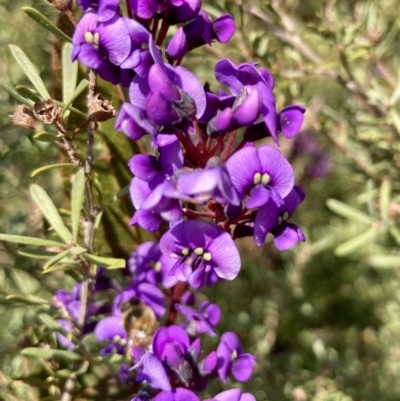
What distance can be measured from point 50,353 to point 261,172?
0.55m

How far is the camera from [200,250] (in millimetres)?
940

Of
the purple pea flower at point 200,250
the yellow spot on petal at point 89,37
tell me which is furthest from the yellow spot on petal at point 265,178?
the yellow spot on petal at point 89,37

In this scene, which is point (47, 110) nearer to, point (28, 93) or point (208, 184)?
point (28, 93)

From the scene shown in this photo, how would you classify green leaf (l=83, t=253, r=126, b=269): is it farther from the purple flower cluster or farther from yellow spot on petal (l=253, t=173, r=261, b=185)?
yellow spot on petal (l=253, t=173, r=261, b=185)

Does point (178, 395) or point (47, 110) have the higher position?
point (47, 110)

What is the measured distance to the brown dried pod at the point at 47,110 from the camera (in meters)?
0.92

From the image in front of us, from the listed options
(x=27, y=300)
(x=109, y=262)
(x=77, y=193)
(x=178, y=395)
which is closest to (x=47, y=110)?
(x=77, y=193)

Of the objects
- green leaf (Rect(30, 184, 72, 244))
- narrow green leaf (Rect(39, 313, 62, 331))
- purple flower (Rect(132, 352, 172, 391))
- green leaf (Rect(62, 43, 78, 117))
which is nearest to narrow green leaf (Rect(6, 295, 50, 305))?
narrow green leaf (Rect(39, 313, 62, 331))

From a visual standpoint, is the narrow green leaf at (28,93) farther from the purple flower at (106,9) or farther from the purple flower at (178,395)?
the purple flower at (178,395)

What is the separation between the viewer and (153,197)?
817 millimetres

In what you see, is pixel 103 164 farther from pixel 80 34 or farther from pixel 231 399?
pixel 231 399

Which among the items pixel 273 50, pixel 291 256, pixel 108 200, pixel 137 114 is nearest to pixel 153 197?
pixel 137 114

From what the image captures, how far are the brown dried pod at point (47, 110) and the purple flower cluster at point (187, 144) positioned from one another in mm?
92

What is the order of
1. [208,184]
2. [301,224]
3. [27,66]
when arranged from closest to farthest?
[208,184], [27,66], [301,224]
